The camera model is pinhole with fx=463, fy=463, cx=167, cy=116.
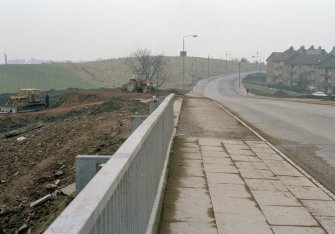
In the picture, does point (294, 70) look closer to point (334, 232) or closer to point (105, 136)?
point (105, 136)

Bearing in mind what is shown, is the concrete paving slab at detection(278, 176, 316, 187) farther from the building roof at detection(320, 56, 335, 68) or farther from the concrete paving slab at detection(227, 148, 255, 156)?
the building roof at detection(320, 56, 335, 68)

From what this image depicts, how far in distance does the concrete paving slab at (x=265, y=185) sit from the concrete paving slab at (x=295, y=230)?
2.14 meters

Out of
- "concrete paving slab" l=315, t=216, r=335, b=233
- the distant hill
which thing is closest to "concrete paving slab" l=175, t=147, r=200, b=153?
"concrete paving slab" l=315, t=216, r=335, b=233

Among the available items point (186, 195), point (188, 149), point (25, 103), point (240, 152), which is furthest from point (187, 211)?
point (25, 103)

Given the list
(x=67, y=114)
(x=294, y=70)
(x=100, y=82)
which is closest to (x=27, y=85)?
(x=100, y=82)

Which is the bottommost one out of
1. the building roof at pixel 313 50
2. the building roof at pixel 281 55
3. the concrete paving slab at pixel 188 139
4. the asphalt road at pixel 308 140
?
the asphalt road at pixel 308 140

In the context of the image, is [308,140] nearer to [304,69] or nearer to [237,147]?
[237,147]

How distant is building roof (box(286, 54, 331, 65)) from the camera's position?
127 meters

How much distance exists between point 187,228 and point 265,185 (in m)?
3.18

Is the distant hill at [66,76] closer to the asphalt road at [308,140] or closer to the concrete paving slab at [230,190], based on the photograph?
the asphalt road at [308,140]

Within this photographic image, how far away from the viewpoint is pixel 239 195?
8.35m

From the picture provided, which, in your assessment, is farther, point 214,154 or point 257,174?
point 214,154

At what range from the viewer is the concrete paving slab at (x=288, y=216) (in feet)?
22.8

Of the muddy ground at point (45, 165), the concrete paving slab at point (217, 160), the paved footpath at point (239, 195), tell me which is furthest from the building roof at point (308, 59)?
the concrete paving slab at point (217, 160)
